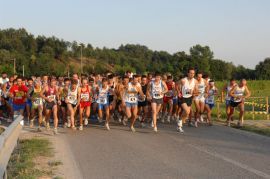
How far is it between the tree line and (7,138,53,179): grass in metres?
58.3

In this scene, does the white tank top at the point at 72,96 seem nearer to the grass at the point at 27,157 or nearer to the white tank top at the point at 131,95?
the white tank top at the point at 131,95

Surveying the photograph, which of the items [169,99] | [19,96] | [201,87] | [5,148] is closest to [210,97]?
[201,87]

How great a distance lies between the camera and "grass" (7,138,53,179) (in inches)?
322

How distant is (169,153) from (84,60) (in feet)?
317

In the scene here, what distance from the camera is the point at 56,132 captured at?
1441 centimetres

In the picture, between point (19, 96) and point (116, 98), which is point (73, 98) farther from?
point (116, 98)

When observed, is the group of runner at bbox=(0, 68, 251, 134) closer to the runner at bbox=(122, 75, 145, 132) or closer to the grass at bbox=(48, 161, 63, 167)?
the runner at bbox=(122, 75, 145, 132)

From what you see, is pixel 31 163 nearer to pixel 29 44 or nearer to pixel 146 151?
pixel 146 151

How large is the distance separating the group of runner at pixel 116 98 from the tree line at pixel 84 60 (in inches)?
2084

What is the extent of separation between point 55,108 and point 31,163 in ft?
18.5

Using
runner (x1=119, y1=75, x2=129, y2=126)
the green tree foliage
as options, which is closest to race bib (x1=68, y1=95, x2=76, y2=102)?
runner (x1=119, y1=75, x2=129, y2=126)

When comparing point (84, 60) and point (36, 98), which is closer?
point (36, 98)

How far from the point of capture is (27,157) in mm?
9797

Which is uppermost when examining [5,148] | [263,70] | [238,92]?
[263,70]
